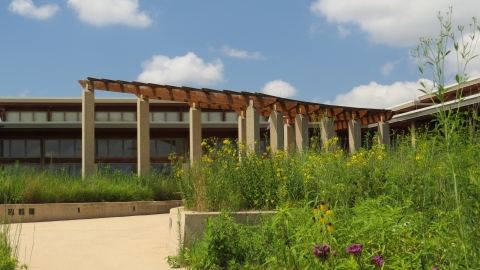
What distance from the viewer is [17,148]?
97.8 ft

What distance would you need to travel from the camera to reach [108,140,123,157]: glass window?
30.1 m

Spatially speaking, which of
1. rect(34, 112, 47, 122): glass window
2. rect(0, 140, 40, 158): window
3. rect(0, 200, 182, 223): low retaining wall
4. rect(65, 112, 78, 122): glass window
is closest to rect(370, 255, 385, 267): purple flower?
rect(0, 200, 182, 223): low retaining wall

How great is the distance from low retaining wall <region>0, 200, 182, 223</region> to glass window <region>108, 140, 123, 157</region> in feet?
50.7

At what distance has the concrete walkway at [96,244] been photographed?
755 centimetres

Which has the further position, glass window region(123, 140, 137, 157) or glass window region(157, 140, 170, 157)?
glass window region(157, 140, 170, 157)

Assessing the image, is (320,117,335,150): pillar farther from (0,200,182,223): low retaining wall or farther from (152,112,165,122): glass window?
(152,112,165,122): glass window

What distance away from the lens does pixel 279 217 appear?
205 inches

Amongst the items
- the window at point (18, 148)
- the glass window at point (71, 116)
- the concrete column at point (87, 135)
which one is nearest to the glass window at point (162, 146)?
the glass window at point (71, 116)

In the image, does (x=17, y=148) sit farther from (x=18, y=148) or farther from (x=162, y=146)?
(x=162, y=146)

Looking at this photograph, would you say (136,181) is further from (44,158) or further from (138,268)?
(44,158)

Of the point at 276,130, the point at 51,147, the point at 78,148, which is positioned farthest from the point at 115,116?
the point at 276,130

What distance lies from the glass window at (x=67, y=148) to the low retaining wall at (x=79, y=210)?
52.8 feet

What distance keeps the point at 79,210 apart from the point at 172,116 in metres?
15.7

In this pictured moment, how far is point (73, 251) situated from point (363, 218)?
5122 mm
